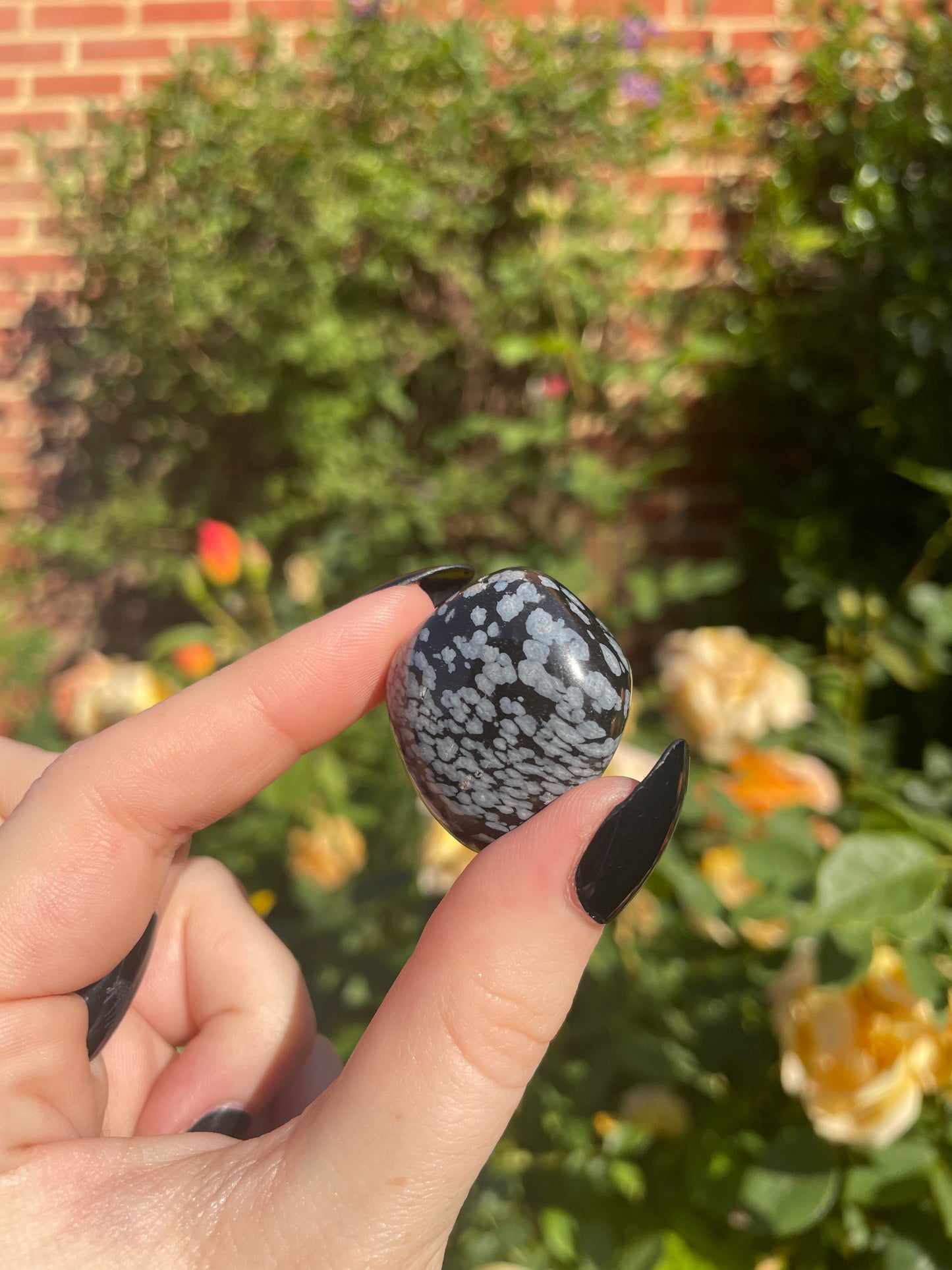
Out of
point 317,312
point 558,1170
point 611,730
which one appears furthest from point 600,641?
point 317,312

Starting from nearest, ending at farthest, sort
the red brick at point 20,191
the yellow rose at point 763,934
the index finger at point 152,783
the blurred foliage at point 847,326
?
1. the index finger at point 152,783
2. the yellow rose at point 763,934
3. the blurred foliage at point 847,326
4. the red brick at point 20,191

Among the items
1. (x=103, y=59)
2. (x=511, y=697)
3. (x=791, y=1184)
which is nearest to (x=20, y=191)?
(x=103, y=59)

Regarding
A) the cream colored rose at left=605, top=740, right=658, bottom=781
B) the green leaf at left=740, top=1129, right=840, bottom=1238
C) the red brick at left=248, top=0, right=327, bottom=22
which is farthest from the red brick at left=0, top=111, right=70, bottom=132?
the green leaf at left=740, top=1129, right=840, bottom=1238

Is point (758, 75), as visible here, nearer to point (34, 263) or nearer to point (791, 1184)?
point (34, 263)

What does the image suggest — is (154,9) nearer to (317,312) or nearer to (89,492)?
(317,312)

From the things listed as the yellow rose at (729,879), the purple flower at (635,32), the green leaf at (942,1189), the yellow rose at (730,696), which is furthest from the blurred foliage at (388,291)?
the green leaf at (942,1189)

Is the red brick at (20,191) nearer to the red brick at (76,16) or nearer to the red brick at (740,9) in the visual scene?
the red brick at (76,16)
